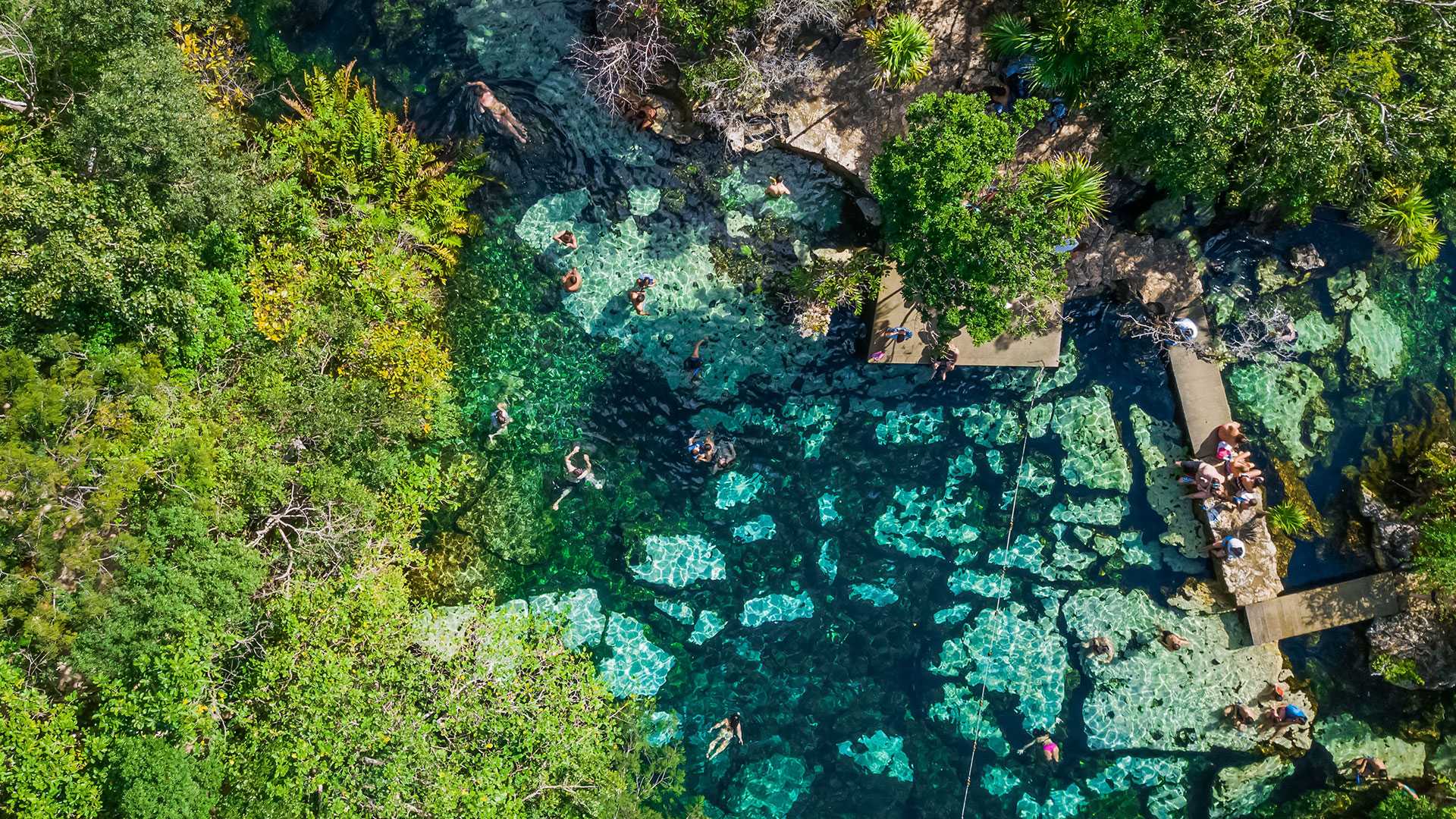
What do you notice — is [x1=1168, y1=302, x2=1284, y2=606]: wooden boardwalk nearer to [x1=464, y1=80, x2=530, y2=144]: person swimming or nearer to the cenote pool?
the cenote pool

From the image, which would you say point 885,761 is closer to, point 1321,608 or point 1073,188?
point 1321,608

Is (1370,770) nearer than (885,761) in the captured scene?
Yes

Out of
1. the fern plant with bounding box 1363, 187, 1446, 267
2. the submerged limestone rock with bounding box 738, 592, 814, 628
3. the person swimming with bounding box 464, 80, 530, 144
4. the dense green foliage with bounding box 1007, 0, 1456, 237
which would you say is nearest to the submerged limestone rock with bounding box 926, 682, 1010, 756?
the submerged limestone rock with bounding box 738, 592, 814, 628

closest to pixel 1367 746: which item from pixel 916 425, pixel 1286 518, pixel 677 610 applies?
pixel 1286 518

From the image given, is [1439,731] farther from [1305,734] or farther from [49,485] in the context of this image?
[49,485]

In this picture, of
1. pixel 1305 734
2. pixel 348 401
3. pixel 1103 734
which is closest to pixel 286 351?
pixel 348 401

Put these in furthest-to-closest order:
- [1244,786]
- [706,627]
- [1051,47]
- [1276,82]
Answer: [706,627], [1244,786], [1051,47], [1276,82]
